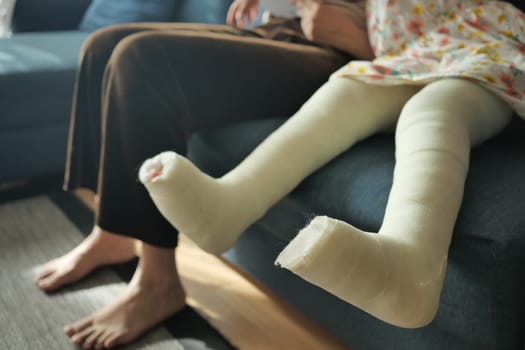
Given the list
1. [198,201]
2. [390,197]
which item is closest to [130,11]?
[198,201]

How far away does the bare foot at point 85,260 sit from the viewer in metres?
1.07

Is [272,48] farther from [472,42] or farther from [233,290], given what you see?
[233,290]

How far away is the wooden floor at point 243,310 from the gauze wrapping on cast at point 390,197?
30cm

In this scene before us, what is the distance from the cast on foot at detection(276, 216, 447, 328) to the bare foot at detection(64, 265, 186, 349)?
18.9 inches

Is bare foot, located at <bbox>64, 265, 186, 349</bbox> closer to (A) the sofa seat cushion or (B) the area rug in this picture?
(B) the area rug

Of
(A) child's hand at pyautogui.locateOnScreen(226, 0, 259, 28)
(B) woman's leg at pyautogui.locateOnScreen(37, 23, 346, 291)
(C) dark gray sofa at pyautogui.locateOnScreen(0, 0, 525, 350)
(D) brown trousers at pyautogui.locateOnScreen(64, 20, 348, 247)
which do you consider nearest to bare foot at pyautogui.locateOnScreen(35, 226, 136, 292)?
(B) woman's leg at pyautogui.locateOnScreen(37, 23, 346, 291)

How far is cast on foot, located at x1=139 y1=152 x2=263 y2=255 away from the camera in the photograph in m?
0.67

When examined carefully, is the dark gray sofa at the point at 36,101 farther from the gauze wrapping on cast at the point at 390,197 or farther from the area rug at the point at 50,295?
the gauze wrapping on cast at the point at 390,197

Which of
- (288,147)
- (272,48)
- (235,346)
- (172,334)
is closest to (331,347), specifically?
(235,346)

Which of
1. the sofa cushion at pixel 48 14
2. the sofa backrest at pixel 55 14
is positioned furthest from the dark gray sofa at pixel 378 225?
the sofa cushion at pixel 48 14

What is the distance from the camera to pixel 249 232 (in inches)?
39.8

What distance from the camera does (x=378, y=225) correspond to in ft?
2.33

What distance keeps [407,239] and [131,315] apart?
21.9 inches

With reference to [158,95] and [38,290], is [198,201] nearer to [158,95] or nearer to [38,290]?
[158,95]
